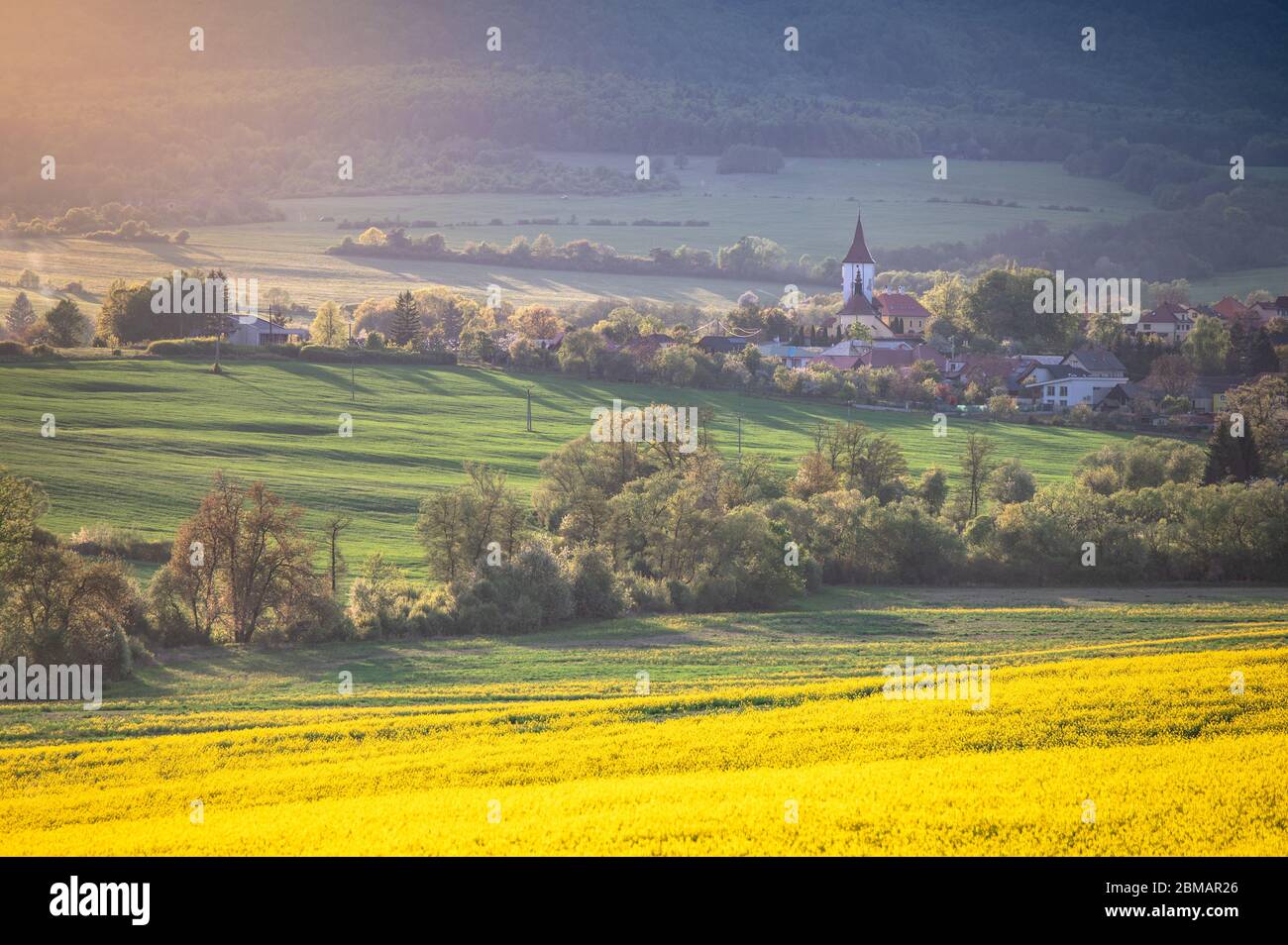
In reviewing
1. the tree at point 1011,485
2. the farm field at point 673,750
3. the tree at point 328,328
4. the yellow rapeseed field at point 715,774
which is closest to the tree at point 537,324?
the tree at point 328,328

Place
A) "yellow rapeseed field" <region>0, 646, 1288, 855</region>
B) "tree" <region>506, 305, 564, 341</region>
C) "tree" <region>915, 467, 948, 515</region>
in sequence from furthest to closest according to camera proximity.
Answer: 1. "tree" <region>506, 305, 564, 341</region>
2. "tree" <region>915, 467, 948, 515</region>
3. "yellow rapeseed field" <region>0, 646, 1288, 855</region>

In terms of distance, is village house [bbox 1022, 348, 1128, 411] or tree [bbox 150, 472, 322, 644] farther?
village house [bbox 1022, 348, 1128, 411]

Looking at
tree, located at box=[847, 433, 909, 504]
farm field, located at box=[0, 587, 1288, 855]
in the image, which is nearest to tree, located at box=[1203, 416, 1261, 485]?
tree, located at box=[847, 433, 909, 504]

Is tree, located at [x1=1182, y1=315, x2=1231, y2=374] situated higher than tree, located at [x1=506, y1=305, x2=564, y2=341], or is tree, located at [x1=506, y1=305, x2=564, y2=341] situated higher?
tree, located at [x1=506, y1=305, x2=564, y2=341]

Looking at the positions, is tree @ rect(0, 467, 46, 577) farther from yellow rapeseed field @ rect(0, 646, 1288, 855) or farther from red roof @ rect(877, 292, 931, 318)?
red roof @ rect(877, 292, 931, 318)

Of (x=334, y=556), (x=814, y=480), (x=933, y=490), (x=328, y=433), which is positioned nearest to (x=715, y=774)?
(x=334, y=556)

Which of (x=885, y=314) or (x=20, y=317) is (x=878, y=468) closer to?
(x=885, y=314)
